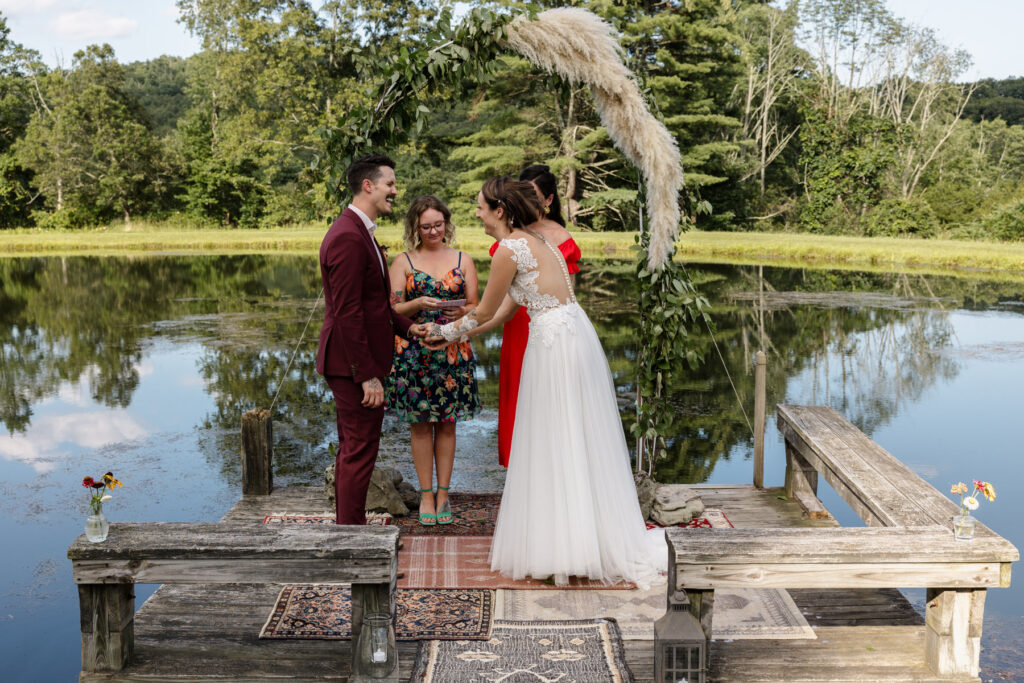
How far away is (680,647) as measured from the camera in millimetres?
3256

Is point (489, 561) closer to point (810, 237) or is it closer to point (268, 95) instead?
point (810, 237)

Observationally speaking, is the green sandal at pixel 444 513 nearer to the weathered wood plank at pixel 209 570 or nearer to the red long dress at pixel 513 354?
the red long dress at pixel 513 354

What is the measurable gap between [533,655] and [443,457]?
1.86 m

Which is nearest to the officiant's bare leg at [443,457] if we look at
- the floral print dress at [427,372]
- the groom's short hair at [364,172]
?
the floral print dress at [427,372]

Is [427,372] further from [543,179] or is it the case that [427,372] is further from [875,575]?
[875,575]

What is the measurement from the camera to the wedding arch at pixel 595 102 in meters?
5.35

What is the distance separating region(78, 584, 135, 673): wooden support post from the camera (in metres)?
3.45

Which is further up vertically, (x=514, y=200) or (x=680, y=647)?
(x=514, y=200)

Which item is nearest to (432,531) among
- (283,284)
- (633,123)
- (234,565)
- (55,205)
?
(234,565)

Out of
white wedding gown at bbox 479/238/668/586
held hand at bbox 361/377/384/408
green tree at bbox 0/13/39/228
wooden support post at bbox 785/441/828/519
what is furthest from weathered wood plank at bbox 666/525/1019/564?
green tree at bbox 0/13/39/228

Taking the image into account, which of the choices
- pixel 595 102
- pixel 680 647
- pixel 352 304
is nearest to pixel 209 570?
pixel 352 304

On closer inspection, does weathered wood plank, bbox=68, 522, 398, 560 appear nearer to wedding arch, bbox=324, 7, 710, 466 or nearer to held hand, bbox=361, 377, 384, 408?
held hand, bbox=361, 377, 384, 408

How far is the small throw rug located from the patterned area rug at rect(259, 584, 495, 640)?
11 centimetres

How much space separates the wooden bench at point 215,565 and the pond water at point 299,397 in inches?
48.0
